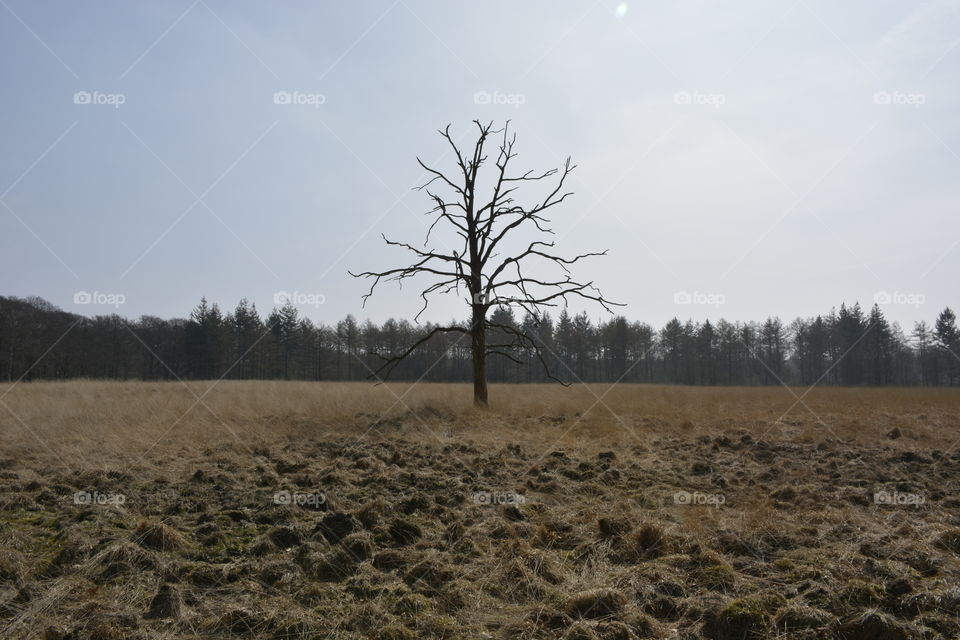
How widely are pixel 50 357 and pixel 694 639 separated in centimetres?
5473

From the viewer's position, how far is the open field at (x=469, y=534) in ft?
10.4

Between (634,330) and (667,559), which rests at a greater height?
(634,330)

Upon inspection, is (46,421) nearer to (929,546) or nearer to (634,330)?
(929,546)

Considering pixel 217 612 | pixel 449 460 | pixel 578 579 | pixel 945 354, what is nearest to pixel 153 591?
pixel 217 612

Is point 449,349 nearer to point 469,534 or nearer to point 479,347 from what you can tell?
point 479,347

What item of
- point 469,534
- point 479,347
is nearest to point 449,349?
point 479,347

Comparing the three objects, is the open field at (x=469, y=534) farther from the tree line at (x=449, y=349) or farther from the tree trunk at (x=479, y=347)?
the tree line at (x=449, y=349)

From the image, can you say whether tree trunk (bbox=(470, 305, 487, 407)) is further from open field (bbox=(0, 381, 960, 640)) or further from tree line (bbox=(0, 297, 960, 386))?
tree line (bbox=(0, 297, 960, 386))

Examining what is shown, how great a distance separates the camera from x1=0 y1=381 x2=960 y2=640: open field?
3.18 metres

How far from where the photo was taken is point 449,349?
160 feet

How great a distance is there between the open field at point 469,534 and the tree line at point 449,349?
30.9 meters

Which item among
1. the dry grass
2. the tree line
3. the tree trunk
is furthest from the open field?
the tree line

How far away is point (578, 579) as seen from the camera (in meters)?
3.73

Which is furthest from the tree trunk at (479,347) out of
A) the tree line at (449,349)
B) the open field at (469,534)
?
the tree line at (449,349)
